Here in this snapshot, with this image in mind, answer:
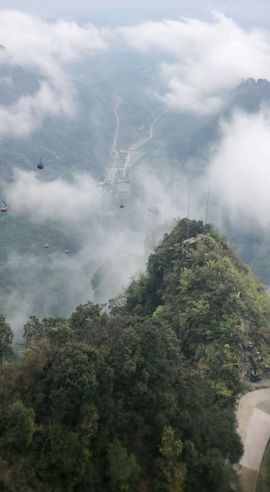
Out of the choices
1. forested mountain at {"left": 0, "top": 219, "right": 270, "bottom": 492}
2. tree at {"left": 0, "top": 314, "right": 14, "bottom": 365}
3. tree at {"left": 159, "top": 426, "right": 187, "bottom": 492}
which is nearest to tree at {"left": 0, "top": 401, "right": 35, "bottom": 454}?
forested mountain at {"left": 0, "top": 219, "right": 270, "bottom": 492}

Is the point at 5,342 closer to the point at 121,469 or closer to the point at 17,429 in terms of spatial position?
the point at 17,429

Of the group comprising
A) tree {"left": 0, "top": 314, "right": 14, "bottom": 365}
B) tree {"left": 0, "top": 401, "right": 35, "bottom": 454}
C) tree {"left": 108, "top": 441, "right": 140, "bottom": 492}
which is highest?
tree {"left": 0, "top": 314, "right": 14, "bottom": 365}

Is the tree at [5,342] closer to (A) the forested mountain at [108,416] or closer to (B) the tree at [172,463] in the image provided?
(A) the forested mountain at [108,416]

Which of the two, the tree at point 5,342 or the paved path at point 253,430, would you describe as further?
the tree at point 5,342

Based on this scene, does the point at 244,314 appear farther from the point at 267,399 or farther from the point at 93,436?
the point at 93,436

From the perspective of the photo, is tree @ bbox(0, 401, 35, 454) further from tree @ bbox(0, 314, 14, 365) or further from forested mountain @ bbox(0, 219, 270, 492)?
tree @ bbox(0, 314, 14, 365)

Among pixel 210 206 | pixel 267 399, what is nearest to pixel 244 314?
pixel 267 399

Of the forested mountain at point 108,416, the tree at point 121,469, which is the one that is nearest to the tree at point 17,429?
the forested mountain at point 108,416

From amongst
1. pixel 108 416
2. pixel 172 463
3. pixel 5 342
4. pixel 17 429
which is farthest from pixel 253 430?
pixel 17 429
